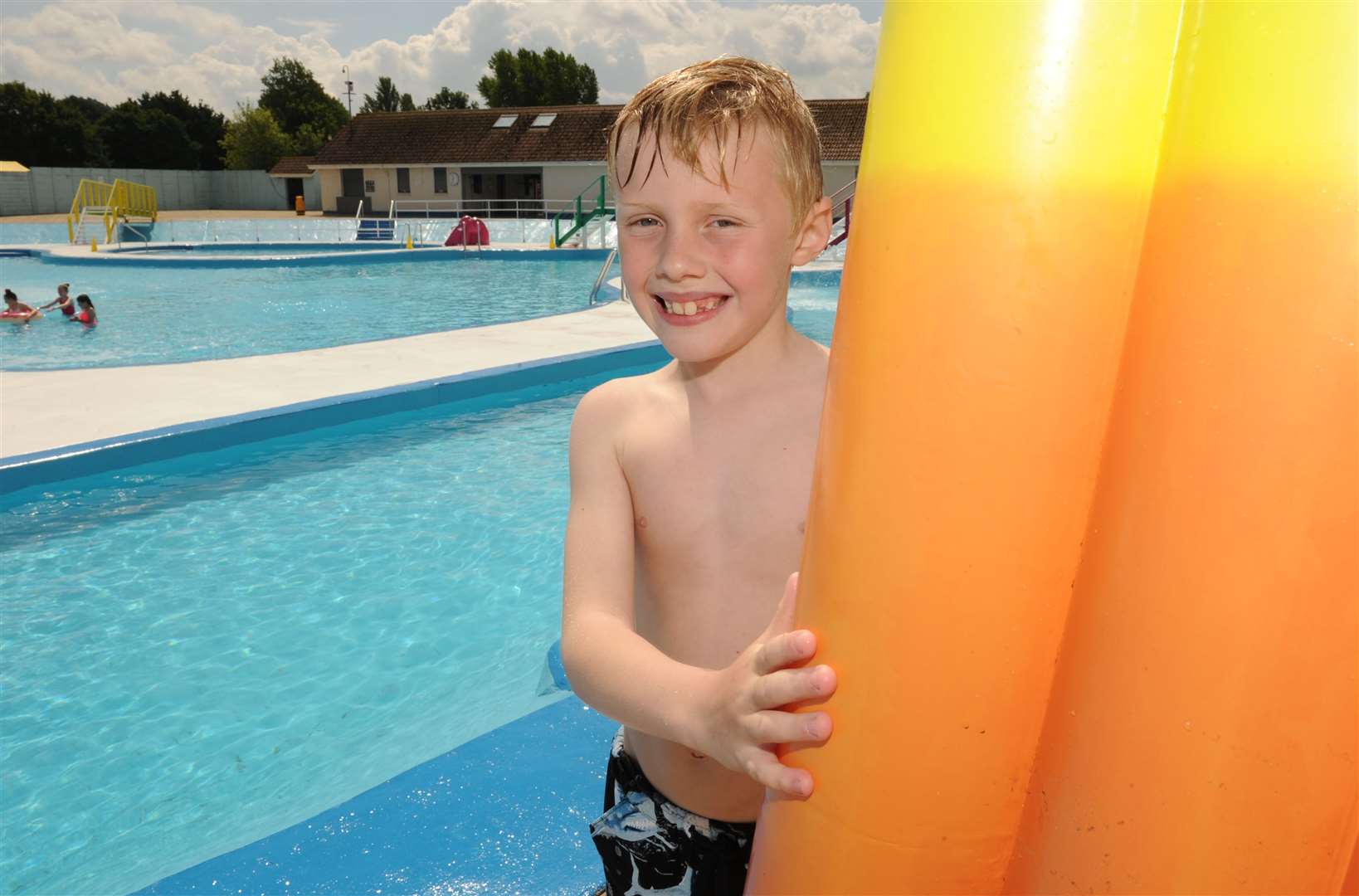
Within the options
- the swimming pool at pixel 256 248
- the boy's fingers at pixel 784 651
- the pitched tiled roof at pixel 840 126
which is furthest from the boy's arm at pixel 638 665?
the pitched tiled roof at pixel 840 126

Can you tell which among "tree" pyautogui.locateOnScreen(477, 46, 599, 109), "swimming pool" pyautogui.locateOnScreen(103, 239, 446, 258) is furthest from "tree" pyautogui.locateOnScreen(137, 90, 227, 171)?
"swimming pool" pyautogui.locateOnScreen(103, 239, 446, 258)

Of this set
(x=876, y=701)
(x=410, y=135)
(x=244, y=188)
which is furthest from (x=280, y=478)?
(x=244, y=188)

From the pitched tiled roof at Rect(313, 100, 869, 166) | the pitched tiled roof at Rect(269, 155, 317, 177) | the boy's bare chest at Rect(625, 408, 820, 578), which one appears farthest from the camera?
the pitched tiled roof at Rect(269, 155, 317, 177)

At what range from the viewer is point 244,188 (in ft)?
164

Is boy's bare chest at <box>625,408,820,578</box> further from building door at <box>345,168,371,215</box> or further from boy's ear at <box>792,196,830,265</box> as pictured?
building door at <box>345,168,371,215</box>

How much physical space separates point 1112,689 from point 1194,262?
0.30 metres

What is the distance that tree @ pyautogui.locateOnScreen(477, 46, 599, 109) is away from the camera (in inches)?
2544

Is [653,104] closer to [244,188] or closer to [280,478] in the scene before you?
[280,478]

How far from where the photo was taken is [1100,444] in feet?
2.35

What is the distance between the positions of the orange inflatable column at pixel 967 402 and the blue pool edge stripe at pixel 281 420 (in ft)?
19.5

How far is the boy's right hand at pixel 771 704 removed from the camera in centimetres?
81

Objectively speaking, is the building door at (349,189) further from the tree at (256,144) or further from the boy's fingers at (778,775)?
the boy's fingers at (778,775)

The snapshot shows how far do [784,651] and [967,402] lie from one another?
0.86 ft

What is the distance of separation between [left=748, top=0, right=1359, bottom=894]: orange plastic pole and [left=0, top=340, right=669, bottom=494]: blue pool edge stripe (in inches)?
235
